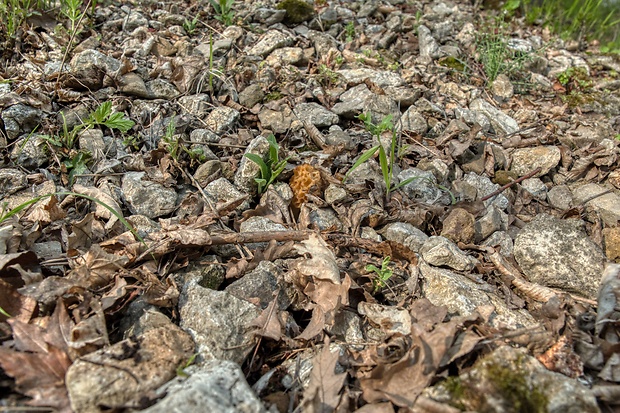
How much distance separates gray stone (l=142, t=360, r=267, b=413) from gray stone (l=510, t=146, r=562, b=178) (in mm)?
2619

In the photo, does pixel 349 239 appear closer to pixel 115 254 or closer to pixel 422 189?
pixel 422 189

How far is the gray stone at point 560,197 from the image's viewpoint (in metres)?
3.13

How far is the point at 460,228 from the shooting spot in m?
2.66

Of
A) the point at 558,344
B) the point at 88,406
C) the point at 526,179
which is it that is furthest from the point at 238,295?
the point at 526,179

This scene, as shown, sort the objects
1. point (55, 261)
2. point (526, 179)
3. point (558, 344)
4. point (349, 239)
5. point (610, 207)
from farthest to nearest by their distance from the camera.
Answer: point (526, 179)
point (610, 207)
point (349, 239)
point (55, 261)
point (558, 344)

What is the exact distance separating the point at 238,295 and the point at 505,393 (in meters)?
1.19

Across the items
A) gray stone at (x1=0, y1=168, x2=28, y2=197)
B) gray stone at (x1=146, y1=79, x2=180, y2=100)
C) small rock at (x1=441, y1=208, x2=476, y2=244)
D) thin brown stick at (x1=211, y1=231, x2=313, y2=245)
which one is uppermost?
gray stone at (x1=146, y1=79, x2=180, y2=100)

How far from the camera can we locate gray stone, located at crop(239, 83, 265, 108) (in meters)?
3.48

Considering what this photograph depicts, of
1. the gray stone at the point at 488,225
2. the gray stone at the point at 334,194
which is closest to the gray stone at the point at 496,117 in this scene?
the gray stone at the point at 488,225

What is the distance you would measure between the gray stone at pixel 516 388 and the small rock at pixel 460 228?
1010mm

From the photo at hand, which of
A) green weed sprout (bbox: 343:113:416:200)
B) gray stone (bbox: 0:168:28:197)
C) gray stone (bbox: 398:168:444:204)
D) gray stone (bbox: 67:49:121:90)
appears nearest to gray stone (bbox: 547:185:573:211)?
gray stone (bbox: 398:168:444:204)

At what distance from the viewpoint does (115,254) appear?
7.14 feet

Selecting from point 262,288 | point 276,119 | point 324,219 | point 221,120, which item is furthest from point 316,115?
point 262,288

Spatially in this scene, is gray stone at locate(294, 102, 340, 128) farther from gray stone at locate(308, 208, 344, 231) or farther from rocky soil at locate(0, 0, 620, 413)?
gray stone at locate(308, 208, 344, 231)
